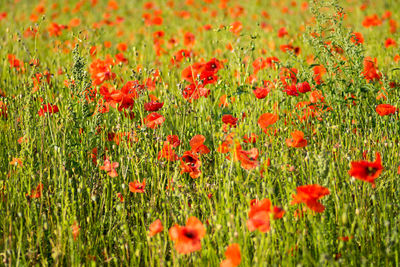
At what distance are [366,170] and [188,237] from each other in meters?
0.71

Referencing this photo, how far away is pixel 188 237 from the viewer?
1346mm

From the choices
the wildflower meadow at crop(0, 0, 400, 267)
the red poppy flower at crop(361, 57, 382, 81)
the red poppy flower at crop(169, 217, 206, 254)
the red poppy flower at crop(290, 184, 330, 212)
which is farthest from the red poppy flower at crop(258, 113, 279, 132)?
the red poppy flower at crop(361, 57, 382, 81)

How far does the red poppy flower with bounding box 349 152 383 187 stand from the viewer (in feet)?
4.75

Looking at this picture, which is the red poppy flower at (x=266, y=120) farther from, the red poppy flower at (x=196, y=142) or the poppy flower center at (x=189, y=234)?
the poppy flower center at (x=189, y=234)

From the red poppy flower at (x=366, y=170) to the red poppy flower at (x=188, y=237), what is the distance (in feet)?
1.93

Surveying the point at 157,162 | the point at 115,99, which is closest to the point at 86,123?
the point at 115,99

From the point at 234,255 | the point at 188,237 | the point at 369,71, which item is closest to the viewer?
the point at 234,255

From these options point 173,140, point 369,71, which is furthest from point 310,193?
point 369,71

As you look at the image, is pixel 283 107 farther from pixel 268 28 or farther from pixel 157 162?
pixel 268 28

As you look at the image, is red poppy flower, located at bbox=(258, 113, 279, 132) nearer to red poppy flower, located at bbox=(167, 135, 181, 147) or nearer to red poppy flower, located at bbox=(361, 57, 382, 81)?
red poppy flower, located at bbox=(167, 135, 181, 147)

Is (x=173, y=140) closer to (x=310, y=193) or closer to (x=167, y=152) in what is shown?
(x=167, y=152)

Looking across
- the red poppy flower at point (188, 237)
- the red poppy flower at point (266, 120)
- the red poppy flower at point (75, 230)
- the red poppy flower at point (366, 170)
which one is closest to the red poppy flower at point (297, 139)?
the red poppy flower at point (266, 120)

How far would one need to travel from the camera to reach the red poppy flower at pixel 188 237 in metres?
1.30

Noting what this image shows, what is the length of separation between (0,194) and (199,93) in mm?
1184
